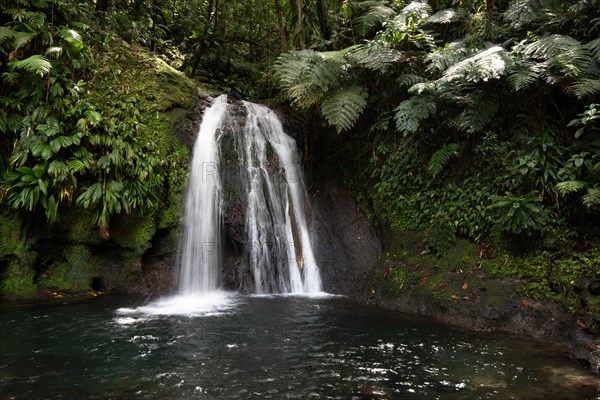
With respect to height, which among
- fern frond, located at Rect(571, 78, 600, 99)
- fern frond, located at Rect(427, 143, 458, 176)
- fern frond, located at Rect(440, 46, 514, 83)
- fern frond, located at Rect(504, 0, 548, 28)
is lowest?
fern frond, located at Rect(427, 143, 458, 176)

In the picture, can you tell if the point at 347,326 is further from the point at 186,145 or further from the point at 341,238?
the point at 186,145

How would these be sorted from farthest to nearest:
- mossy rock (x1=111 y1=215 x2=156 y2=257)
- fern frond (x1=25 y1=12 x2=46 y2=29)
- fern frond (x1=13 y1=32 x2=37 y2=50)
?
mossy rock (x1=111 y1=215 x2=156 y2=257), fern frond (x1=25 y1=12 x2=46 y2=29), fern frond (x1=13 y1=32 x2=37 y2=50)

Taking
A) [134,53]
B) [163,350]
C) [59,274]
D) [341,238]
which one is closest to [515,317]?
[341,238]

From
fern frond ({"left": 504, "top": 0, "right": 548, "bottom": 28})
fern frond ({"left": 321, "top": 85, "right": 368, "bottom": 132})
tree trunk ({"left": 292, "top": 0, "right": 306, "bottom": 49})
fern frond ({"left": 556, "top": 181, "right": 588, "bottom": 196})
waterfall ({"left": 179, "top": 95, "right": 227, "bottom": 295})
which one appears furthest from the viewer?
tree trunk ({"left": 292, "top": 0, "right": 306, "bottom": 49})

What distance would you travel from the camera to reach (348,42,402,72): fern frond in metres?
6.66

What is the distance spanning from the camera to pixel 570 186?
4809 millimetres

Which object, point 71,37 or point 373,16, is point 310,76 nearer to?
point 373,16

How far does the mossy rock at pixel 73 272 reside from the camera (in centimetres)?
695

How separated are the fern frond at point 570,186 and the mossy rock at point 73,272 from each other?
7.32 m

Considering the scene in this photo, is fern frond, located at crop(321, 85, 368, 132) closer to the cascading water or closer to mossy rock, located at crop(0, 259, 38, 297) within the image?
the cascading water

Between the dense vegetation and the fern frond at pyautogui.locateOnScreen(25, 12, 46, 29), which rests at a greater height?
the fern frond at pyautogui.locateOnScreen(25, 12, 46, 29)

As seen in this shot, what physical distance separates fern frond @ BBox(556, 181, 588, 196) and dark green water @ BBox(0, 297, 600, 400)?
186 cm

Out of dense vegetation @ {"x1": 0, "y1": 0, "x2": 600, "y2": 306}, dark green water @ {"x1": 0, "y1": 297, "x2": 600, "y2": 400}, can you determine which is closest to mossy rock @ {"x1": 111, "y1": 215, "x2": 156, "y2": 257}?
dense vegetation @ {"x1": 0, "y1": 0, "x2": 600, "y2": 306}

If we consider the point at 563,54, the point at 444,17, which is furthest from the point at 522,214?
the point at 444,17
